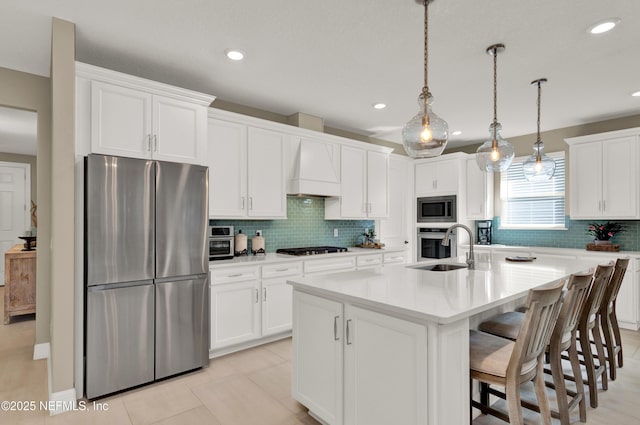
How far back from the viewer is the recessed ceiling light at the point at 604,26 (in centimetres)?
241

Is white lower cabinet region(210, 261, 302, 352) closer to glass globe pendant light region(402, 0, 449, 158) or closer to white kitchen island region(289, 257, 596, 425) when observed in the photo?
white kitchen island region(289, 257, 596, 425)

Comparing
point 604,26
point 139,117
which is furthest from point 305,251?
point 604,26

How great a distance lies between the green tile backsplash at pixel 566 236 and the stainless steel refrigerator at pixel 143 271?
4.88 metres

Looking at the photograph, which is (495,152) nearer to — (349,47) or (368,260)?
(349,47)

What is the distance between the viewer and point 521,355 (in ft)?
5.49

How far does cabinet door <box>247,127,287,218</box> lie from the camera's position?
12.8 ft

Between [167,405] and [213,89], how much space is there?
298cm

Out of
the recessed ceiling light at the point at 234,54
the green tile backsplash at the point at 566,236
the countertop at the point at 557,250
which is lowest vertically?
the countertop at the point at 557,250

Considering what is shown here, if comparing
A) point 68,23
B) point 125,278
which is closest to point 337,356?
point 125,278

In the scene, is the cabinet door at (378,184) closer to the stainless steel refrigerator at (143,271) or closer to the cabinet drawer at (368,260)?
the cabinet drawer at (368,260)

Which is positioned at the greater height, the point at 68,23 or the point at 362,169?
the point at 68,23

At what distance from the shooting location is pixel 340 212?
486 cm

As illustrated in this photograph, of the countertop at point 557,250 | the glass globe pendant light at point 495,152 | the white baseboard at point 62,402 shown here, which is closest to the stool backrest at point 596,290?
the glass globe pendant light at point 495,152

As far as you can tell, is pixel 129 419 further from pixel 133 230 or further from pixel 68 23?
pixel 68 23
